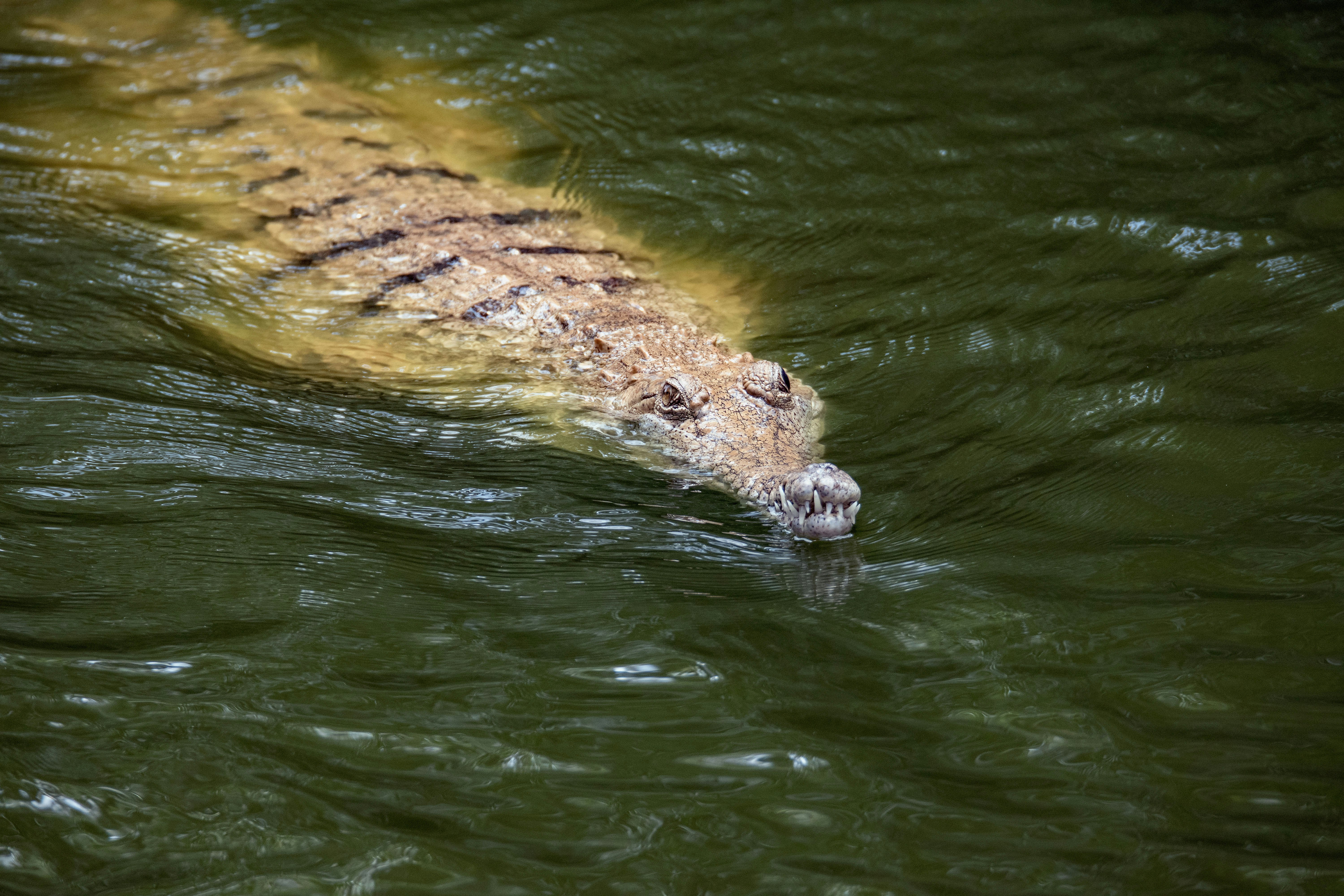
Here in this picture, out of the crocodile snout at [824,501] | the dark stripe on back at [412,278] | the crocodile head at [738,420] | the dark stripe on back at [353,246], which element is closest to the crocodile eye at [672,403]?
the crocodile head at [738,420]

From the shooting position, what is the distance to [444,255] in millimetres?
5562

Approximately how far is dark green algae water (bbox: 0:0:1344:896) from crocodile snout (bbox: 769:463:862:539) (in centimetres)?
7

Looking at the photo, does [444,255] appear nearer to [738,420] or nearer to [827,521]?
[738,420]

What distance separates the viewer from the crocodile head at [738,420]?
4.23 metres

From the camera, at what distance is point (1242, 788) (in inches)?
101

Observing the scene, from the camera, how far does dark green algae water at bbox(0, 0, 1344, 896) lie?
8.18 ft

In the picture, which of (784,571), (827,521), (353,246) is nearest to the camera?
(784,571)

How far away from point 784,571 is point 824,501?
0.89ft

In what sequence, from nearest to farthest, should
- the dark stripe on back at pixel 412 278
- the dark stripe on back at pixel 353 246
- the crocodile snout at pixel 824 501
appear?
1. the crocodile snout at pixel 824 501
2. the dark stripe on back at pixel 412 278
3. the dark stripe on back at pixel 353 246

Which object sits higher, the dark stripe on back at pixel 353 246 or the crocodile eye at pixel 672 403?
the dark stripe on back at pixel 353 246

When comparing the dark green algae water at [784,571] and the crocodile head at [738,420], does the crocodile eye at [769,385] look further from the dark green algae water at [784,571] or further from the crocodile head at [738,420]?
the dark green algae water at [784,571]

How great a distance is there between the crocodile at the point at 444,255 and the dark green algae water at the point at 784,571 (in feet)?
0.87

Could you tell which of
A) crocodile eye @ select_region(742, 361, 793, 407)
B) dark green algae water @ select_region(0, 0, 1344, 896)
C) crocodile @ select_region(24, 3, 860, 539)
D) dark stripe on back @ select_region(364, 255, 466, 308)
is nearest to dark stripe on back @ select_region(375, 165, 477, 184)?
crocodile @ select_region(24, 3, 860, 539)

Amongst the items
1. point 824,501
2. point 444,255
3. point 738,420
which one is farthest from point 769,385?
point 444,255
